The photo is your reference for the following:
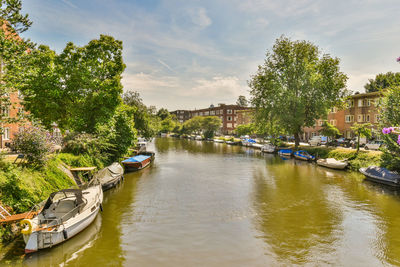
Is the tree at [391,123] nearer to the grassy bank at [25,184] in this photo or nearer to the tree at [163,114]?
the grassy bank at [25,184]

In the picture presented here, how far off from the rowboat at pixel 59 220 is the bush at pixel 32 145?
12.9 ft

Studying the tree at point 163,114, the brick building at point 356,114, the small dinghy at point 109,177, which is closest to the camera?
the small dinghy at point 109,177

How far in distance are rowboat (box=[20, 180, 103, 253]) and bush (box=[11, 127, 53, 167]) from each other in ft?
12.9

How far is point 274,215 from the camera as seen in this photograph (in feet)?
54.7

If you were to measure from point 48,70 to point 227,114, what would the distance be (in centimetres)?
9610

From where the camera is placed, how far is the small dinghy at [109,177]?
2163 centimetres

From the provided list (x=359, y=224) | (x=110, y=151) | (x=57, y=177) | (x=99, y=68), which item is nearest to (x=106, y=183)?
(x=57, y=177)

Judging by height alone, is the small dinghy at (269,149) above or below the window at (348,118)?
below

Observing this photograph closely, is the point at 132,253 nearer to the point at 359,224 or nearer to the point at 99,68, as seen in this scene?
the point at 359,224

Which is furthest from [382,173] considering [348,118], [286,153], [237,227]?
[348,118]

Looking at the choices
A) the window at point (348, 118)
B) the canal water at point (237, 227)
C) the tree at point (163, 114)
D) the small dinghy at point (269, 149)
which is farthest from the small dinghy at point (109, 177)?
the tree at point (163, 114)

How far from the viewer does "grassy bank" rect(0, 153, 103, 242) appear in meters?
12.9

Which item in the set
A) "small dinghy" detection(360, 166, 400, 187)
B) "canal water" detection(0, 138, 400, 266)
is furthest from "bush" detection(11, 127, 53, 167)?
"small dinghy" detection(360, 166, 400, 187)

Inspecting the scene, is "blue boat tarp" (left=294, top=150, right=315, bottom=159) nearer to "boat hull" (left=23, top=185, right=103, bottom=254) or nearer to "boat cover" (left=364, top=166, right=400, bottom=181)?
"boat cover" (left=364, top=166, right=400, bottom=181)
